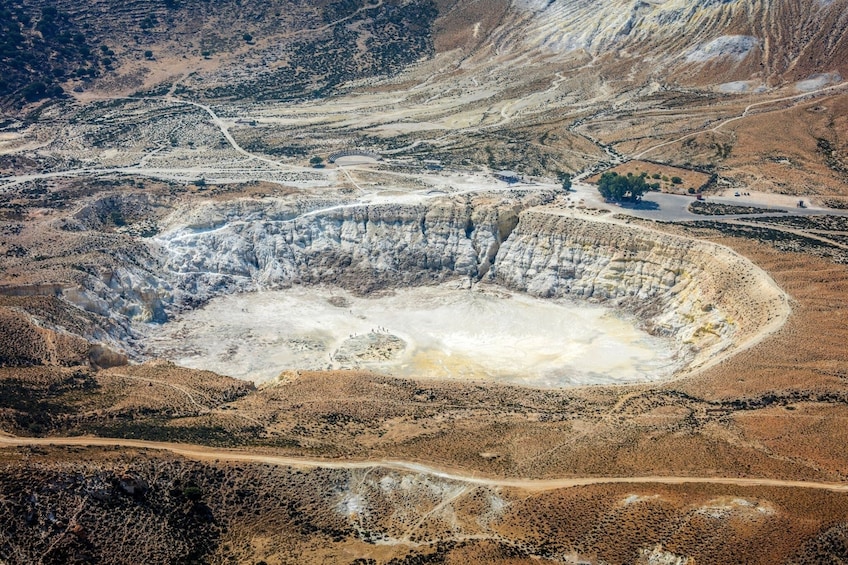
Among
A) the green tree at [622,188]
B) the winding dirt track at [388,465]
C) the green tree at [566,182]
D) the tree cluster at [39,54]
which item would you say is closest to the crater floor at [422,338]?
the green tree at [622,188]

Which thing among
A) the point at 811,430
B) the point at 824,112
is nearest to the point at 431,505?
the point at 811,430

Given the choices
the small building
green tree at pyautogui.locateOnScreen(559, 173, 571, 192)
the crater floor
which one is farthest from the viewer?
the small building

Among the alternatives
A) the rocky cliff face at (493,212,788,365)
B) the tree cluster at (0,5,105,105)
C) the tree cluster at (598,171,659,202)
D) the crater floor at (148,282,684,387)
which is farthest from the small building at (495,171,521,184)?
the tree cluster at (0,5,105,105)

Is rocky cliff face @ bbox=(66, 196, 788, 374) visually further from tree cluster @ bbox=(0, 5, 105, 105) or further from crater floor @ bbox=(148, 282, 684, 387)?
tree cluster @ bbox=(0, 5, 105, 105)

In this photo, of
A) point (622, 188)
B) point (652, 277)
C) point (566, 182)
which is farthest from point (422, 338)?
point (566, 182)

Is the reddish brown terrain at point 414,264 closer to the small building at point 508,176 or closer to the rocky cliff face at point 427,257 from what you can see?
the rocky cliff face at point 427,257

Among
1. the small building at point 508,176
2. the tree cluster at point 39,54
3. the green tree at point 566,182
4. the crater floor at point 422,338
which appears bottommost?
the crater floor at point 422,338
